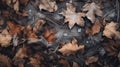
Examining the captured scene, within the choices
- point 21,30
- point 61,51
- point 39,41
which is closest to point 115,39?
point 61,51

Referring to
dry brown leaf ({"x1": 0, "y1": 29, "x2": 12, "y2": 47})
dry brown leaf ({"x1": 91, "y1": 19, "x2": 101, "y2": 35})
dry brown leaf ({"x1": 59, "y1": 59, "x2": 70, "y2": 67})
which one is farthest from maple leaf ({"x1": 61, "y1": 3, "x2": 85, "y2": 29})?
dry brown leaf ({"x1": 0, "y1": 29, "x2": 12, "y2": 47})

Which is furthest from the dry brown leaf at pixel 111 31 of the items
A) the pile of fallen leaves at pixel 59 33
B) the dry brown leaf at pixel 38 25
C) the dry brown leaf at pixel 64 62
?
the dry brown leaf at pixel 38 25

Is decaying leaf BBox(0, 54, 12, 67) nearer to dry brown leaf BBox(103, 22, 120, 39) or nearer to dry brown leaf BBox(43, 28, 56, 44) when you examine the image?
dry brown leaf BBox(43, 28, 56, 44)

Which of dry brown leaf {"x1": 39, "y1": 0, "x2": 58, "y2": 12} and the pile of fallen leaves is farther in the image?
dry brown leaf {"x1": 39, "y1": 0, "x2": 58, "y2": 12}

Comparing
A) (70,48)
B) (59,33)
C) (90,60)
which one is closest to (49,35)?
(59,33)

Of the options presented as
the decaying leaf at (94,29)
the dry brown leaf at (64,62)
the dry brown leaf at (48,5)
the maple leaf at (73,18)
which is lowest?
the dry brown leaf at (64,62)

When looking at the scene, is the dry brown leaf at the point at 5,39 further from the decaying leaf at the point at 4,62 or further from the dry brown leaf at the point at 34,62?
the dry brown leaf at the point at 34,62

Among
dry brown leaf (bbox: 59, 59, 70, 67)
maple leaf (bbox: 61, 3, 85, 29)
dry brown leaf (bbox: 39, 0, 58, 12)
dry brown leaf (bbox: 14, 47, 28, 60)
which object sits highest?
dry brown leaf (bbox: 39, 0, 58, 12)
